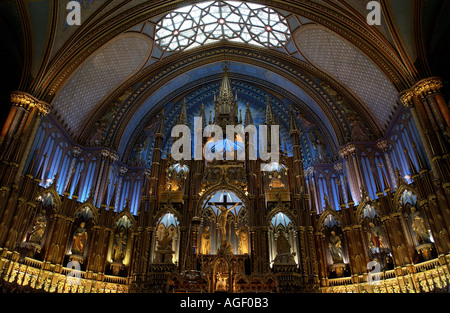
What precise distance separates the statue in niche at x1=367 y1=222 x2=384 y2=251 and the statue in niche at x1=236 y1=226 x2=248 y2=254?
6.65m

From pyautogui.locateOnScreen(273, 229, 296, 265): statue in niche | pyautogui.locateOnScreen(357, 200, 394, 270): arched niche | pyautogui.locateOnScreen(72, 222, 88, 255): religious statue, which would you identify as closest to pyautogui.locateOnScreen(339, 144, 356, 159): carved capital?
pyautogui.locateOnScreen(357, 200, 394, 270): arched niche

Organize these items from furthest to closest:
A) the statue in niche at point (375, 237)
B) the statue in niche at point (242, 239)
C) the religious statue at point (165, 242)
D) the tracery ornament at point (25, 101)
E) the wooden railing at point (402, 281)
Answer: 1. the statue in niche at point (242, 239)
2. the religious statue at point (165, 242)
3. the statue in niche at point (375, 237)
4. the tracery ornament at point (25, 101)
5. the wooden railing at point (402, 281)

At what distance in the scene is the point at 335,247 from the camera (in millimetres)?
18281

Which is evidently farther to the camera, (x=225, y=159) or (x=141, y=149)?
(x=141, y=149)

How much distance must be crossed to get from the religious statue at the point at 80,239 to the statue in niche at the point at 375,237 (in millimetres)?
15302

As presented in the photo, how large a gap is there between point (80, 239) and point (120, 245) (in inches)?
87.3

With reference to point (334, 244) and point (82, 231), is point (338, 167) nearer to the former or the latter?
point (334, 244)

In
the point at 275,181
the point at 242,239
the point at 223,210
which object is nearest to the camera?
the point at 242,239

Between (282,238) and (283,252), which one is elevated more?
(282,238)

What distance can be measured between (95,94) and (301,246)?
1633 centimetres

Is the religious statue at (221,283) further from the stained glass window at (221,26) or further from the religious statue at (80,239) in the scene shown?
the stained glass window at (221,26)

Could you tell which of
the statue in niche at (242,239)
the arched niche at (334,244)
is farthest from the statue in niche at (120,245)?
the arched niche at (334,244)

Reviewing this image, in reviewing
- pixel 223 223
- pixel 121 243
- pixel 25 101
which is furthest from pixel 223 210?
pixel 25 101

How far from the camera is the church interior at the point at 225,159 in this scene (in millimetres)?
15484
